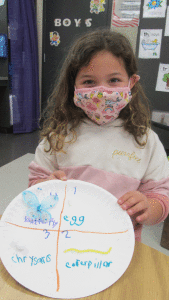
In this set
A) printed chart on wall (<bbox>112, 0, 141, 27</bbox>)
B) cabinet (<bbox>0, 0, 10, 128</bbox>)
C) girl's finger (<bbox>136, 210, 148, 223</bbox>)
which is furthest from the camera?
cabinet (<bbox>0, 0, 10, 128</bbox>)

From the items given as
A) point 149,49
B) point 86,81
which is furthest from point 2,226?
point 149,49

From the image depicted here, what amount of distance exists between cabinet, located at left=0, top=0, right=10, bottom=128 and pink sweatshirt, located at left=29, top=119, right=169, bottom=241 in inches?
102

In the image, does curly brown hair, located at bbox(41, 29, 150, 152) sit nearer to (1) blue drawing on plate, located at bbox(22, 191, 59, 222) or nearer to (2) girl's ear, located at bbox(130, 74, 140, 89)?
(2) girl's ear, located at bbox(130, 74, 140, 89)

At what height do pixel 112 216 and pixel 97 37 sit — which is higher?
pixel 97 37

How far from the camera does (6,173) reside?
2113mm

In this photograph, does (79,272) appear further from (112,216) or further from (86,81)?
(86,81)

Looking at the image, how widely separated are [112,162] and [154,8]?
2.07 m

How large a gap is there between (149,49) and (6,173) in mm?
1847

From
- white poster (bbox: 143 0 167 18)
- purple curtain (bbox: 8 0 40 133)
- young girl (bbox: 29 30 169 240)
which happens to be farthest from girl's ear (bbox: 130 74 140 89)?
purple curtain (bbox: 8 0 40 133)

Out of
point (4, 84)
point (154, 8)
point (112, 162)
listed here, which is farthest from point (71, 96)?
point (4, 84)

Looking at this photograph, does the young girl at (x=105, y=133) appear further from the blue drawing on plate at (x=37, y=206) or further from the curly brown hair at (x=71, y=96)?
the blue drawing on plate at (x=37, y=206)

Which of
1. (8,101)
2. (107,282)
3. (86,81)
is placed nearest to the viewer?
(107,282)

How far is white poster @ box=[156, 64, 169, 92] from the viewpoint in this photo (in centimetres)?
217

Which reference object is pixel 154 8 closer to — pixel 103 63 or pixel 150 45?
pixel 150 45
